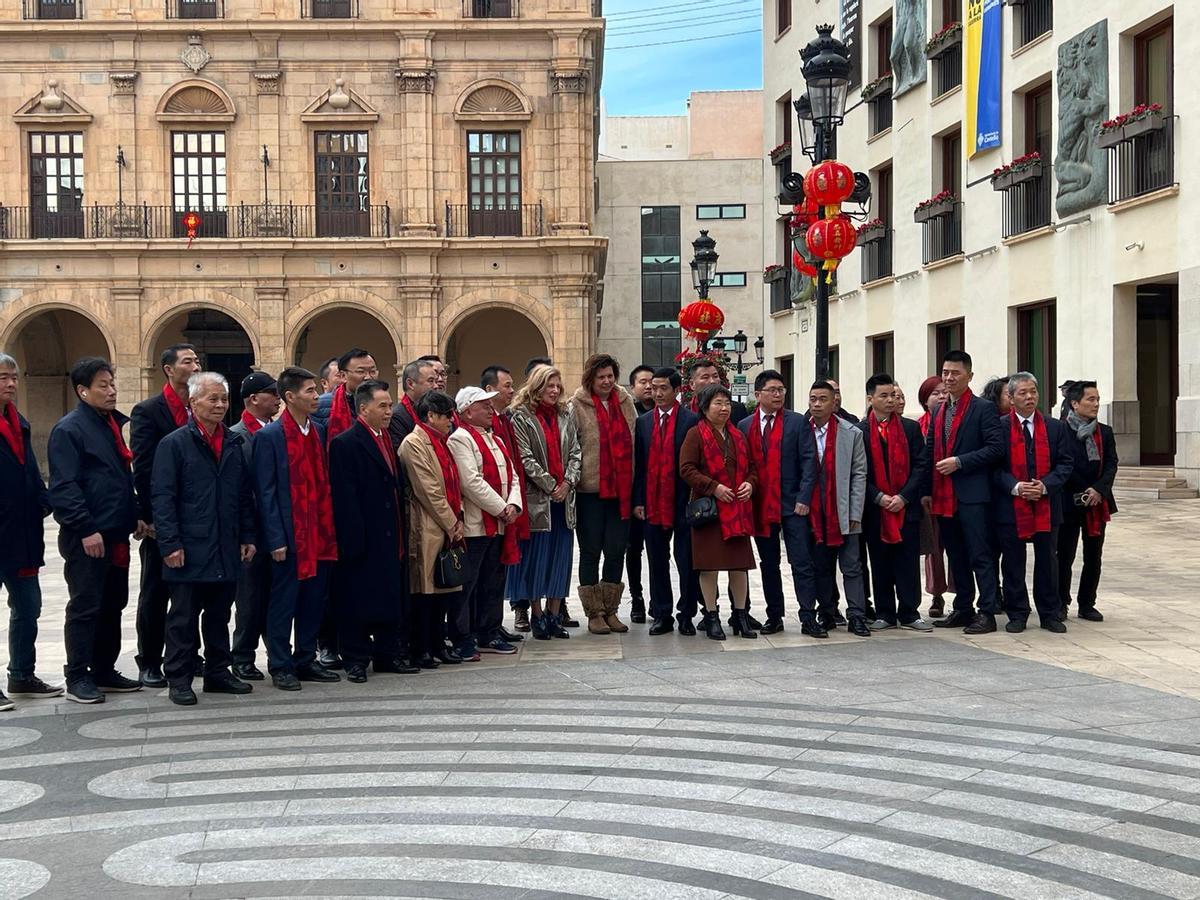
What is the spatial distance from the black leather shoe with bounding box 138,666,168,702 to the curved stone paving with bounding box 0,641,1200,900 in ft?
1.24

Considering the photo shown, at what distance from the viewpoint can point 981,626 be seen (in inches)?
394

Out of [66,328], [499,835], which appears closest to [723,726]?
[499,835]

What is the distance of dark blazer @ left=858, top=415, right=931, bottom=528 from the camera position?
10211 millimetres

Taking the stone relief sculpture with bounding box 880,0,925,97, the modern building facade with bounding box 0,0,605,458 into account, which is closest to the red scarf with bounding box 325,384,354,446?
the stone relief sculpture with bounding box 880,0,925,97

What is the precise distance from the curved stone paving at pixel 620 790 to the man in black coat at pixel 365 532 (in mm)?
397

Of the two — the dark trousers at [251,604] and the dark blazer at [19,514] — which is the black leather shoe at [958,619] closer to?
the dark trousers at [251,604]

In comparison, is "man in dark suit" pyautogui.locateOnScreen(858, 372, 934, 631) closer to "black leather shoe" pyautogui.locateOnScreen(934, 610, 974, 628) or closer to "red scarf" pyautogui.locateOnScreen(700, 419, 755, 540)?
"black leather shoe" pyautogui.locateOnScreen(934, 610, 974, 628)

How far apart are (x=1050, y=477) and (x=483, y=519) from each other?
4103 mm

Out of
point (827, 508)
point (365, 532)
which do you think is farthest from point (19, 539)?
point (827, 508)

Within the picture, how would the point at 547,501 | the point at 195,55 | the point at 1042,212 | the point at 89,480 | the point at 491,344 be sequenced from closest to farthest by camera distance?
the point at 89,480 → the point at 547,501 → the point at 1042,212 → the point at 195,55 → the point at 491,344

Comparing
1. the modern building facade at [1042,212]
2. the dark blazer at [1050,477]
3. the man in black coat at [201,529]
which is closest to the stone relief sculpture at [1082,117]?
the modern building facade at [1042,212]

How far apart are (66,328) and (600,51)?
17049 mm

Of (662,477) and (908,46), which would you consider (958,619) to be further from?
(908,46)

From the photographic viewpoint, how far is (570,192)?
35.9 meters
